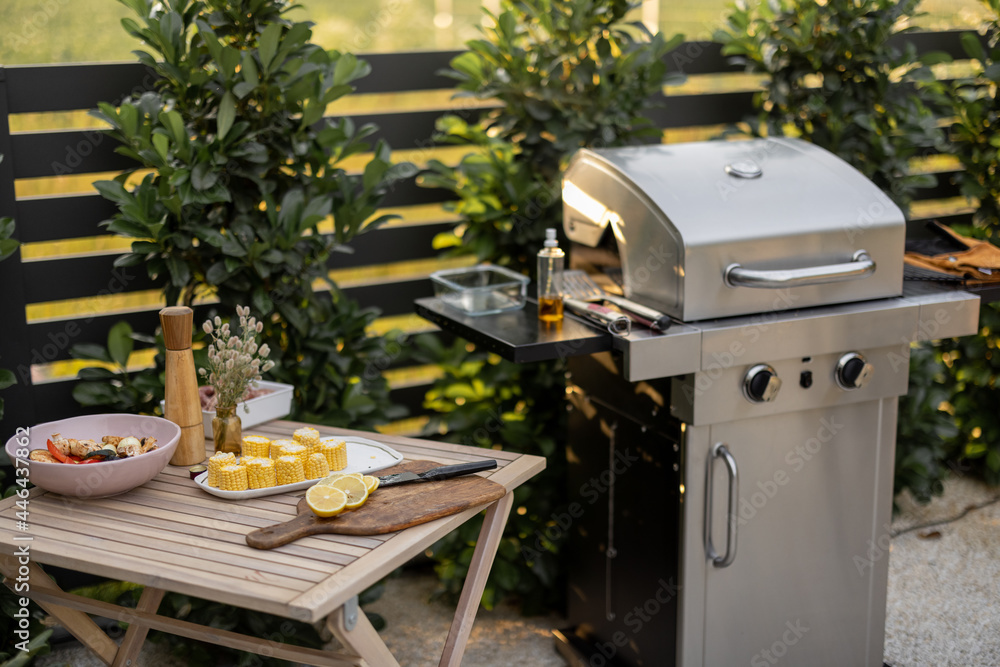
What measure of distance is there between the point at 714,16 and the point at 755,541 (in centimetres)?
602

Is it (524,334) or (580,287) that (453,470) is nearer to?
(524,334)

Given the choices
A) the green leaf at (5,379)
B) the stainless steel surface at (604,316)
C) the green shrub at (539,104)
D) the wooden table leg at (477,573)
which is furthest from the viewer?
the green shrub at (539,104)

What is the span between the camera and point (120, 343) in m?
2.49

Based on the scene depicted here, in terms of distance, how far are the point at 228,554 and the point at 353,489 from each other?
256mm

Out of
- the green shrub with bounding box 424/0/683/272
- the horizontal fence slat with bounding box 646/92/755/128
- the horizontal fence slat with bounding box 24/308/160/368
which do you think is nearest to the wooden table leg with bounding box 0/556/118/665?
the horizontal fence slat with bounding box 24/308/160/368

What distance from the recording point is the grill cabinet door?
2.23 metres

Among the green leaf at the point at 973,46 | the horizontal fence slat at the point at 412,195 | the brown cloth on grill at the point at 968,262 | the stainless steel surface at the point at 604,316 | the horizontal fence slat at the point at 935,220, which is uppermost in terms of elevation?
the green leaf at the point at 973,46

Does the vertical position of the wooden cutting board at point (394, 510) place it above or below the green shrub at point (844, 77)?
below

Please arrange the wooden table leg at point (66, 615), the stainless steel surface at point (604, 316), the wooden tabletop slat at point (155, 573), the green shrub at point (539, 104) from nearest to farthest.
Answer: the wooden tabletop slat at point (155, 573)
the wooden table leg at point (66, 615)
the stainless steel surface at point (604, 316)
the green shrub at point (539, 104)

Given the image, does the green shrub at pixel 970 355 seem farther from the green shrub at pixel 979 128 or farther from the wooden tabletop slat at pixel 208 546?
the wooden tabletop slat at pixel 208 546

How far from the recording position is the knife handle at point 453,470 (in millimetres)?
1847

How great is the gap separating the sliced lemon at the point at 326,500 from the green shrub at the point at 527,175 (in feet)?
4.04

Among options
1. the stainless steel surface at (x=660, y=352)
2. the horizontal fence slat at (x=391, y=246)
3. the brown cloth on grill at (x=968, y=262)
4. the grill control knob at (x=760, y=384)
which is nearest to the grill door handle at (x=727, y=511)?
the grill control knob at (x=760, y=384)

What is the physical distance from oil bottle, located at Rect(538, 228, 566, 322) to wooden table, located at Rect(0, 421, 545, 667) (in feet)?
1.32
